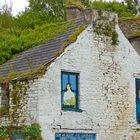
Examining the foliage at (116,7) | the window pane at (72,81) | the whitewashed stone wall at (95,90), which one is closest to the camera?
the whitewashed stone wall at (95,90)

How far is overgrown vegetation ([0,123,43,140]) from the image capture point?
20.1m

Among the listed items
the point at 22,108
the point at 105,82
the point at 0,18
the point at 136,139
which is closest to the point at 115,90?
the point at 105,82

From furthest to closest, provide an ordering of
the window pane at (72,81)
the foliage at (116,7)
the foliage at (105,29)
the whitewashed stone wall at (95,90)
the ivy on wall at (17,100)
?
the foliage at (116,7)
the foliage at (105,29)
the window pane at (72,81)
the ivy on wall at (17,100)
the whitewashed stone wall at (95,90)

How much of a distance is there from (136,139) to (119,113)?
1509 millimetres

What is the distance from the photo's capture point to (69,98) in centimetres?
2134

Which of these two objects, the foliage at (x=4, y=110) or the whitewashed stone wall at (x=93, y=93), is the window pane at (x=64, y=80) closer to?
the whitewashed stone wall at (x=93, y=93)

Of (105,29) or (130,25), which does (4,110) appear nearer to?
(105,29)

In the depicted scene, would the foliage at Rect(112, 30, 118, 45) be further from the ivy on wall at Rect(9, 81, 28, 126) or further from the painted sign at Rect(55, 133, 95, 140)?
the ivy on wall at Rect(9, 81, 28, 126)

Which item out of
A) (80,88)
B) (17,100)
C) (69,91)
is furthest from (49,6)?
(17,100)

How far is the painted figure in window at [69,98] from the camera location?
2116cm

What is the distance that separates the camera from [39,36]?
85.7 feet

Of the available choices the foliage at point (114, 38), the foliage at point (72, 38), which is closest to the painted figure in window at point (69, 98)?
the foliage at point (72, 38)

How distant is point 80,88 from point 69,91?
1.72ft

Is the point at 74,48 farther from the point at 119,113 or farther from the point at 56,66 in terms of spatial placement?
the point at 119,113
